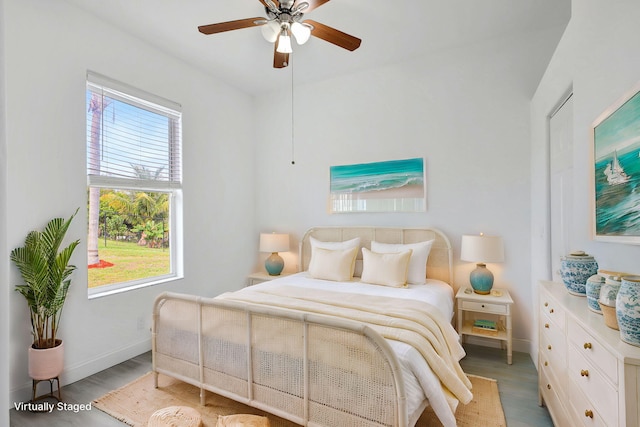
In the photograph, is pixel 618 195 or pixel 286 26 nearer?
pixel 618 195

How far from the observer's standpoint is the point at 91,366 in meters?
2.66

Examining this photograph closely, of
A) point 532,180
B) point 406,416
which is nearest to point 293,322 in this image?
point 406,416

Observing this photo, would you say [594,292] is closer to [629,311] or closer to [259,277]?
[629,311]

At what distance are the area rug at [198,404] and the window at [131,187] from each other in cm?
95

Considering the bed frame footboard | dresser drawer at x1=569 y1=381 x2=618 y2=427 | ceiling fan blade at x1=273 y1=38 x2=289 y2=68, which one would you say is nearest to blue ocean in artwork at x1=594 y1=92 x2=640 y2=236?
dresser drawer at x1=569 y1=381 x2=618 y2=427

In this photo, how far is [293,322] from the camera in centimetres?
181

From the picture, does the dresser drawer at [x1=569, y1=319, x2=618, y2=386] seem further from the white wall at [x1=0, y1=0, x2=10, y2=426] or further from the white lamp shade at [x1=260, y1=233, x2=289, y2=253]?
the white lamp shade at [x1=260, y1=233, x2=289, y2=253]

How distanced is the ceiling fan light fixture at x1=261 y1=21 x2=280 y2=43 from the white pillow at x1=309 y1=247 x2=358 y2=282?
207 centimetres

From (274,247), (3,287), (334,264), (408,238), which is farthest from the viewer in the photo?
(274,247)

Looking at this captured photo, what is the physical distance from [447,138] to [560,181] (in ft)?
4.12

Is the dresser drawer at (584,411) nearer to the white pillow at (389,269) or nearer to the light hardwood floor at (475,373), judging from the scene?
the light hardwood floor at (475,373)

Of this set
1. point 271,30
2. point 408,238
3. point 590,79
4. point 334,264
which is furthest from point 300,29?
point 408,238

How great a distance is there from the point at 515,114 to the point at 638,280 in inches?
96.9

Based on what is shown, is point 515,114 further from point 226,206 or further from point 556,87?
point 226,206
